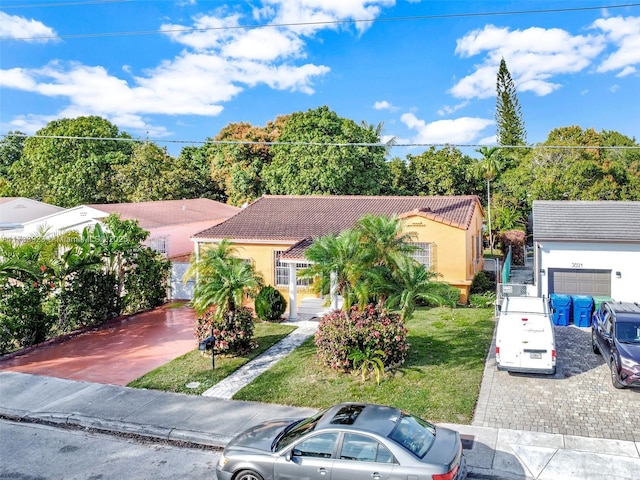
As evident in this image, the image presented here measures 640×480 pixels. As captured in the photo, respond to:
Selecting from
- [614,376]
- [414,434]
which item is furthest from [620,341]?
[414,434]

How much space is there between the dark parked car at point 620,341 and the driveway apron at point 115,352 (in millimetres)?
11377

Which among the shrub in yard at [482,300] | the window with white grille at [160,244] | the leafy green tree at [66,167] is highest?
the leafy green tree at [66,167]

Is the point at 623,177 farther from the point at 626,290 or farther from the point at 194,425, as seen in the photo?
the point at 194,425

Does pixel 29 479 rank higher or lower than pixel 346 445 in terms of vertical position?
lower

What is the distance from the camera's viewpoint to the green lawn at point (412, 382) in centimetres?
1121

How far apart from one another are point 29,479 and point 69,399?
11.7ft

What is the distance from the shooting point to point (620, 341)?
38.8 feet

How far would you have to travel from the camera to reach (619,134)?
57.4m

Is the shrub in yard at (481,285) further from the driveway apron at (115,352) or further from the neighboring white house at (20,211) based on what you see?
the neighboring white house at (20,211)

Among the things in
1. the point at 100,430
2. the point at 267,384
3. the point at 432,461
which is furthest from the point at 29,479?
the point at 432,461

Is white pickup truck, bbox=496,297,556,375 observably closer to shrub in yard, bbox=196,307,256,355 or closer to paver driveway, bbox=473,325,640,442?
paver driveway, bbox=473,325,640,442

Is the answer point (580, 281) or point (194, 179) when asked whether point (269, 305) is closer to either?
point (580, 281)

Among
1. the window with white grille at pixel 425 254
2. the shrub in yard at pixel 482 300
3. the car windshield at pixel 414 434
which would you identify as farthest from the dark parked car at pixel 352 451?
the window with white grille at pixel 425 254

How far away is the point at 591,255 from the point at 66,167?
1660 inches
